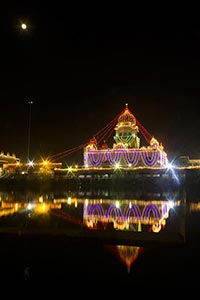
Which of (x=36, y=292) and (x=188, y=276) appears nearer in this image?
(x=36, y=292)

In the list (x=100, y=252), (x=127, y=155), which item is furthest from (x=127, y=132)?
(x=100, y=252)

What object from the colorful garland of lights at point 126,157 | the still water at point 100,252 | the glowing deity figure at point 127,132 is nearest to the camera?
the still water at point 100,252

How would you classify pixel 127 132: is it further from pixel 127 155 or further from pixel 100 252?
pixel 100 252

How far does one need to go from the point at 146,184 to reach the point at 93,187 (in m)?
5.34

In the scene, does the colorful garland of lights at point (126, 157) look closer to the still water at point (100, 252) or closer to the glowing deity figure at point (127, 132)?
the glowing deity figure at point (127, 132)

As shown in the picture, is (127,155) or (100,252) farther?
(127,155)

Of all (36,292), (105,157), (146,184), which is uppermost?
(105,157)

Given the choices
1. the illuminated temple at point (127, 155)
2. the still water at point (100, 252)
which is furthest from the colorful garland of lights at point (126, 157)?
the still water at point (100, 252)

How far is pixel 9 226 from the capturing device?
8.69 meters

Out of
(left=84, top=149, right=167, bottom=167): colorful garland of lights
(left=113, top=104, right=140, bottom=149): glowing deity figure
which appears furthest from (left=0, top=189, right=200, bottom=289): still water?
(left=113, top=104, right=140, bottom=149): glowing deity figure

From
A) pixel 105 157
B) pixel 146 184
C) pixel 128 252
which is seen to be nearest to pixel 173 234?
pixel 128 252

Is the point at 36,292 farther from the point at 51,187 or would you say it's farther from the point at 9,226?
the point at 51,187

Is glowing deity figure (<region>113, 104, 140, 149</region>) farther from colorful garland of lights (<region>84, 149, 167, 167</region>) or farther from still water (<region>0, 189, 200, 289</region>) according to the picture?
still water (<region>0, 189, 200, 289</region>)

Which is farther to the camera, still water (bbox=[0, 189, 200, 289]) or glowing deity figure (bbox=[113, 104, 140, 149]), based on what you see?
glowing deity figure (bbox=[113, 104, 140, 149])
